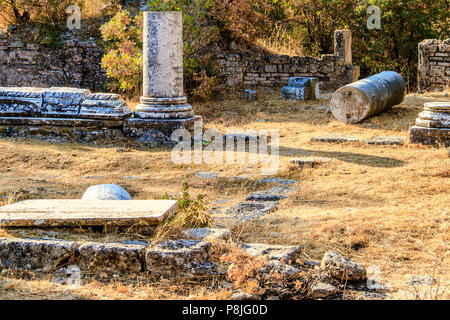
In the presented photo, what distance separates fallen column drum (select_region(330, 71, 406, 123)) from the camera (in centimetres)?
1080

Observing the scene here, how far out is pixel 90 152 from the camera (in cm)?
905

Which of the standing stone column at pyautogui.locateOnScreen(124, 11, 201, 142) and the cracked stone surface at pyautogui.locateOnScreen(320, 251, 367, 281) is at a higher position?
the standing stone column at pyautogui.locateOnScreen(124, 11, 201, 142)

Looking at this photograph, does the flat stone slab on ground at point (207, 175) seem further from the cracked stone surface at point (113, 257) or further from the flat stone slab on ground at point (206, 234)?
the cracked stone surface at point (113, 257)

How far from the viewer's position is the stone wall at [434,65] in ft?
46.4

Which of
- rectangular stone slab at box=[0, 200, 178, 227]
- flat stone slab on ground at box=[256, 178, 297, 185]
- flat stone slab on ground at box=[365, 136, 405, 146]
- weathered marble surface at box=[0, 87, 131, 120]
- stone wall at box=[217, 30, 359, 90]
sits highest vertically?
stone wall at box=[217, 30, 359, 90]

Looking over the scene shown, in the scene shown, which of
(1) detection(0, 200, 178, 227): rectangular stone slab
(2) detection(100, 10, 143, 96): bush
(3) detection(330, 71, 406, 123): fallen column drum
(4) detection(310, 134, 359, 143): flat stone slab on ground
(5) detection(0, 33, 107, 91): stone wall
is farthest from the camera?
(5) detection(0, 33, 107, 91): stone wall

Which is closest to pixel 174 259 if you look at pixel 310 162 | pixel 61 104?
pixel 310 162

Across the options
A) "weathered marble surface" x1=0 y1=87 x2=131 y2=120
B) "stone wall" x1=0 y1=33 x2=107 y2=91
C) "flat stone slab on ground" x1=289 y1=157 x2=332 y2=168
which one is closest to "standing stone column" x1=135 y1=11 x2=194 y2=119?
"weathered marble surface" x1=0 y1=87 x2=131 y2=120

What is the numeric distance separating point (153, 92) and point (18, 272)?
6.03 meters

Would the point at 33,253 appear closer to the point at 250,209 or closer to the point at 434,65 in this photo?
the point at 250,209

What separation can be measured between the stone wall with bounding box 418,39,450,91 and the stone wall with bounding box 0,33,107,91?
25.3 ft

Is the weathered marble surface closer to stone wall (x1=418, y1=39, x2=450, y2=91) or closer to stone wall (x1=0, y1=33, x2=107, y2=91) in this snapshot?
stone wall (x1=0, y1=33, x2=107, y2=91)

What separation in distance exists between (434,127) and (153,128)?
4356 mm
